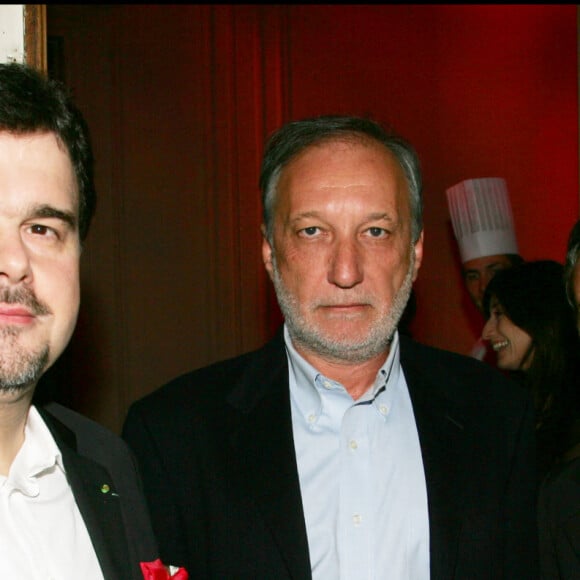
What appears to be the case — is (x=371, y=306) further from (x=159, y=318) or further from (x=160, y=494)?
(x=159, y=318)

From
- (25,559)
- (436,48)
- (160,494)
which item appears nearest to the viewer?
(25,559)

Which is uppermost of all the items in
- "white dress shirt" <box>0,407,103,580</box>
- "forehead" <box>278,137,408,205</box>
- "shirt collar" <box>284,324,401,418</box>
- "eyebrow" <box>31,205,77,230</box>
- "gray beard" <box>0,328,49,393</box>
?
"forehead" <box>278,137,408,205</box>

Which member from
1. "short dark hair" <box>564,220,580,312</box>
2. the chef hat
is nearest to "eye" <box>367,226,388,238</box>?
"short dark hair" <box>564,220,580,312</box>

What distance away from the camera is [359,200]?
1.77 metres

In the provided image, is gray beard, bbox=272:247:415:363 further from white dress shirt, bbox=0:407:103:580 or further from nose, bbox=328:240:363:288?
white dress shirt, bbox=0:407:103:580

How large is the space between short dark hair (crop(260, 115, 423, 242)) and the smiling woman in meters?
0.87

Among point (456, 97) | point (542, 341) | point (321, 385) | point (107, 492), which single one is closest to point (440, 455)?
point (321, 385)

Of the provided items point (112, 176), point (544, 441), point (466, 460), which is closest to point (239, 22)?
point (112, 176)

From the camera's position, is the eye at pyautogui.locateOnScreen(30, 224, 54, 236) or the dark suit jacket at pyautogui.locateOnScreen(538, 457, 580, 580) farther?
the dark suit jacket at pyautogui.locateOnScreen(538, 457, 580, 580)

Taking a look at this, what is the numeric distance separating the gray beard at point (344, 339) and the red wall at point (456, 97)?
8.22 ft

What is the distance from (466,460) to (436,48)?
305 cm

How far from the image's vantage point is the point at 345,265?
171 centimetres

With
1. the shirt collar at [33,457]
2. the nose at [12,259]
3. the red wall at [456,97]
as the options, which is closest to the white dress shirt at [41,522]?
the shirt collar at [33,457]

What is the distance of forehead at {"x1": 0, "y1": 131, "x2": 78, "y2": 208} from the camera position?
4.12ft
